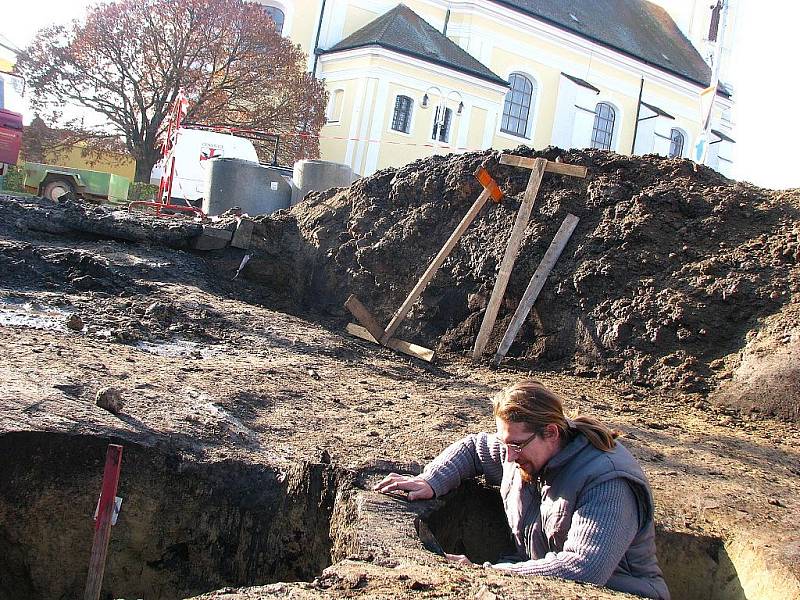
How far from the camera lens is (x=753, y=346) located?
21.2 ft

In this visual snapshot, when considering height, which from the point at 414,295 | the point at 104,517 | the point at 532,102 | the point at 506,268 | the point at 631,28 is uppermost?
the point at 631,28

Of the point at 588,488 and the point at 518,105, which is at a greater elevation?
the point at 518,105

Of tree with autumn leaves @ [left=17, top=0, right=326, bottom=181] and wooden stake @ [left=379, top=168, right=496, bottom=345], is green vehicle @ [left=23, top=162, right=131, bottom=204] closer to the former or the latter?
tree with autumn leaves @ [left=17, top=0, right=326, bottom=181]

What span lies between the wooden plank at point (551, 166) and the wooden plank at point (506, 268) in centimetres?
9

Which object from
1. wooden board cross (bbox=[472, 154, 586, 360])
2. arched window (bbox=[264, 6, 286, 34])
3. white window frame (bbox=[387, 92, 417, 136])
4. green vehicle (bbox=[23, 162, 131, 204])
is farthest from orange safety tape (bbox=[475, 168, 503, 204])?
arched window (bbox=[264, 6, 286, 34])

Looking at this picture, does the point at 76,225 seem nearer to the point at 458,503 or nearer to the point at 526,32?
the point at 458,503

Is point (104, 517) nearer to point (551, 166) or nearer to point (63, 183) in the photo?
point (551, 166)

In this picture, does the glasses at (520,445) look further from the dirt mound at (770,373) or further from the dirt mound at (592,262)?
the dirt mound at (592,262)

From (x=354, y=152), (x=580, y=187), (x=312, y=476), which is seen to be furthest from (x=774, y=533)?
(x=354, y=152)

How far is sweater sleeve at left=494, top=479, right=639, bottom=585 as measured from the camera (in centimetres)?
281

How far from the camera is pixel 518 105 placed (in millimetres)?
33469

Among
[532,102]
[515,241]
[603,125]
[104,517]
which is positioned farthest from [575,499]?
[603,125]

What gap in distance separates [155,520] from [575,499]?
2.19 meters

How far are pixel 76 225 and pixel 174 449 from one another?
6.72 metres
